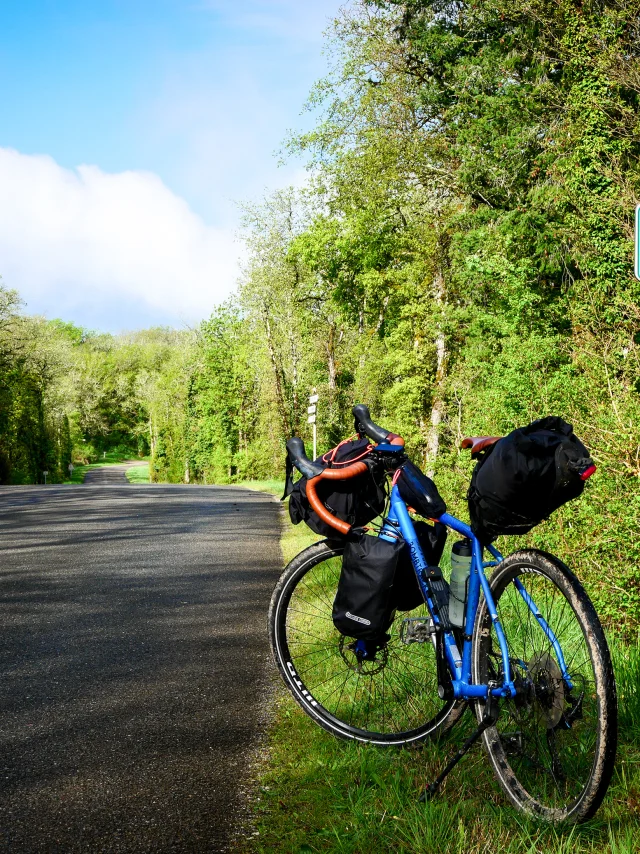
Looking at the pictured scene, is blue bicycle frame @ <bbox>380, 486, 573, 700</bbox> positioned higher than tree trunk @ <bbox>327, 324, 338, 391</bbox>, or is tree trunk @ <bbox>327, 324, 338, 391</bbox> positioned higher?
tree trunk @ <bbox>327, 324, 338, 391</bbox>

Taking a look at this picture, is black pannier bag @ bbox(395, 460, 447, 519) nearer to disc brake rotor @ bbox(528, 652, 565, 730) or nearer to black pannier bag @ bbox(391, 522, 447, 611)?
black pannier bag @ bbox(391, 522, 447, 611)

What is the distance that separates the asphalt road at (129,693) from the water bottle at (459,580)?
114 centimetres

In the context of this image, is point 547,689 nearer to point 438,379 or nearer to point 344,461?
point 344,461

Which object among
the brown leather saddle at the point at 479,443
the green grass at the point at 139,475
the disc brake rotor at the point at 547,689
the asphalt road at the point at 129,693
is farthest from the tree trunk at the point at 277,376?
the disc brake rotor at the point at 547,689

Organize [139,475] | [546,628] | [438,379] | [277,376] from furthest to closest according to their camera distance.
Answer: [139,475]
[277,376]
[438,379]
[546,628]

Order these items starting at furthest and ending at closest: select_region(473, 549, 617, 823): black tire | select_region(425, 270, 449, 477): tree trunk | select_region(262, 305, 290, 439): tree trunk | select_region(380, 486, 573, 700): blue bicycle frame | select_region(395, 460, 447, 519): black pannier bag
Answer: select_region(262, 305, 290, 439): tree trunk, select_region(425, 270, 449, 477): tree trunk, select_region(395, 460, 447, 519): black pannier bag, select_region(380, 486, 573, 700): blue bicycle frame, select_region(473, 549, 617, 823): black tire

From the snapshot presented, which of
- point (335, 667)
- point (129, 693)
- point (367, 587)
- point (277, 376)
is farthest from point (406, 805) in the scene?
point (277, 376)

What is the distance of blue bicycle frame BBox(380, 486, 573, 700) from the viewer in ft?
10.3

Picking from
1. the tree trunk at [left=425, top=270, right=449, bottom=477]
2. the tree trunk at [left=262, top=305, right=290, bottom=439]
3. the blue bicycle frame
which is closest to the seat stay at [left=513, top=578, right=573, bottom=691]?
the blue bicycle frame

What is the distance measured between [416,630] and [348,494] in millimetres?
639

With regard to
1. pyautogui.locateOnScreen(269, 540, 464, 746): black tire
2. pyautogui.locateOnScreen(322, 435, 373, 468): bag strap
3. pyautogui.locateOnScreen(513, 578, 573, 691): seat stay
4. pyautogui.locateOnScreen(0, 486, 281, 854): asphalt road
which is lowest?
pyautogui.locateOnScreen(0, 486, 281, 854): asphalt road

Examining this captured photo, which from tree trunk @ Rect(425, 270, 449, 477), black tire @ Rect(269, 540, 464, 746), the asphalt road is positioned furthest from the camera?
tree trunk @ Rect(425, 270, 449, 477)

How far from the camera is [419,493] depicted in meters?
3.57

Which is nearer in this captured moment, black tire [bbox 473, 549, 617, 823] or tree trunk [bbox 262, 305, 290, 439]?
black tire [bbox 473, 549, 617, 823]
